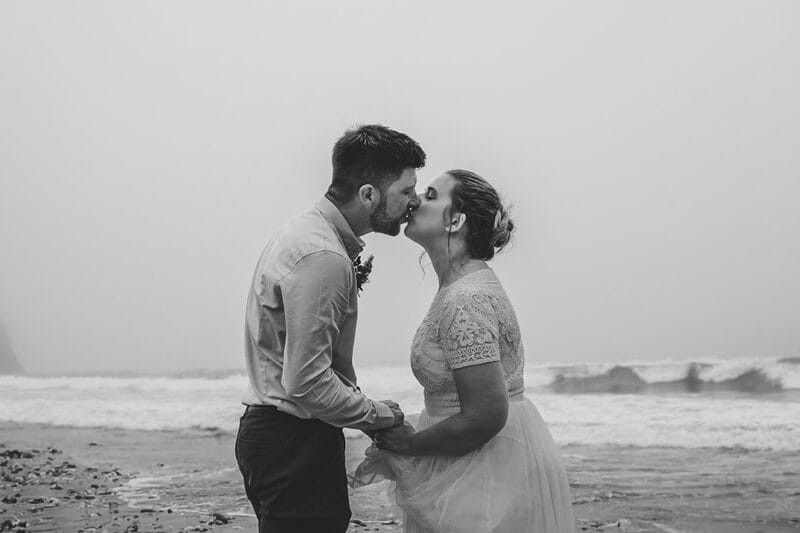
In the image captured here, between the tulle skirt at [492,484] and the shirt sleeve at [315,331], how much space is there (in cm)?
46

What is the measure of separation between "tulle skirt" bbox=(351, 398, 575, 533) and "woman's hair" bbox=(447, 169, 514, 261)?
47cm

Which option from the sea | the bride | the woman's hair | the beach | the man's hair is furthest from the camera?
the sea

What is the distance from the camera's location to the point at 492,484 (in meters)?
2.37

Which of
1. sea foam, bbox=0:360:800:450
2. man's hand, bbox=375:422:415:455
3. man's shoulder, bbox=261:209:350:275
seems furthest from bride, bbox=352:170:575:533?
sea foam, bbox=0:360:800:450

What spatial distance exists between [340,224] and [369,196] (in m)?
0.10

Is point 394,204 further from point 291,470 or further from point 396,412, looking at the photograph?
point 291,470

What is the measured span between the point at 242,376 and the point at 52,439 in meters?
5.68

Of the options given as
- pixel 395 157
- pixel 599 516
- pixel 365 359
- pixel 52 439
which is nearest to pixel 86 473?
pixel 52 439

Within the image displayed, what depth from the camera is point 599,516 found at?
16.9 feet

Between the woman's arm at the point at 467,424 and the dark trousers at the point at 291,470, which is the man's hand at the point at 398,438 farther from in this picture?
the dark trousers at the point at 291,470

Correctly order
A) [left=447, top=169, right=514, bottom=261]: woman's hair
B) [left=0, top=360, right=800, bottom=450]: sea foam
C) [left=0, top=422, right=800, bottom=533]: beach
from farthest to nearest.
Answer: [left=0, top=360, right=800, bottom=450]: sea foam
[left=0, top=422, right=800, bottom=533]: beach
[left=447, top=169, right=514, bottom=261]: woman's hair

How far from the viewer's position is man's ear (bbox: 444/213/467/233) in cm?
243

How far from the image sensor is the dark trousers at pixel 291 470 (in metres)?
2.18

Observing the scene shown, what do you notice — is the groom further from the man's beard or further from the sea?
the sea
